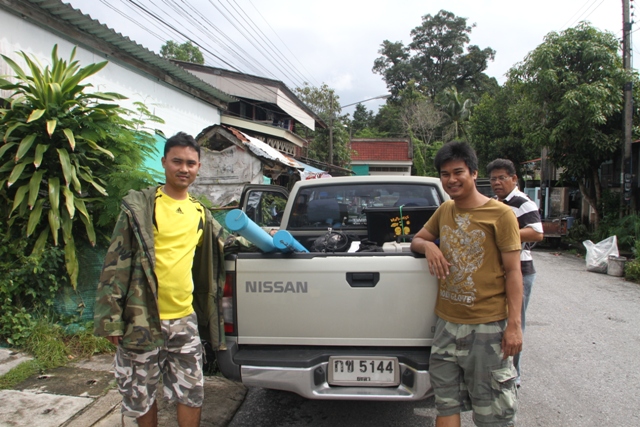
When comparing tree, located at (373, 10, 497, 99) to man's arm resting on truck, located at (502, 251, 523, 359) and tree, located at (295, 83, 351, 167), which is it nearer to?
tree, located at (295, 83, 351, 167)

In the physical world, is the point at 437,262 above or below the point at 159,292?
above

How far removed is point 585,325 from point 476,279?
4320 mm

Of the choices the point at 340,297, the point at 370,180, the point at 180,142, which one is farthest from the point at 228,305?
the point at 370,180

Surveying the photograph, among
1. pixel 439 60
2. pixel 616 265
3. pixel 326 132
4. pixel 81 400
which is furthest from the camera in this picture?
pixel 439 60

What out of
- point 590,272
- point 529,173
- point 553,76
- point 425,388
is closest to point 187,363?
point 425,388

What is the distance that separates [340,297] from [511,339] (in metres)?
0.89

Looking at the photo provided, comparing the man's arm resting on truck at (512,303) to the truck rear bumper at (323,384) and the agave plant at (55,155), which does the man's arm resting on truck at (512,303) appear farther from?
the agave plant at (55,155)

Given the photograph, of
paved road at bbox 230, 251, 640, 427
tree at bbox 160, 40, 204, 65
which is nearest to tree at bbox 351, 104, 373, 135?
tree at bbox 160, 40, 204, 65

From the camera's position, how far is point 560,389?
3.59 m

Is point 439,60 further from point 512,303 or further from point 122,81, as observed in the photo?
point 512,303

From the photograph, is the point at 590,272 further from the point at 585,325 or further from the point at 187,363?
the point at 187,363

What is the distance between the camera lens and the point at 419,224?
3434 millimetres

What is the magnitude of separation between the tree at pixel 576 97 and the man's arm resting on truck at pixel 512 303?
1084cm

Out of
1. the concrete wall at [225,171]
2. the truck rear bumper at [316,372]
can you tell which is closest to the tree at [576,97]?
the concrete wall at [225,171]
